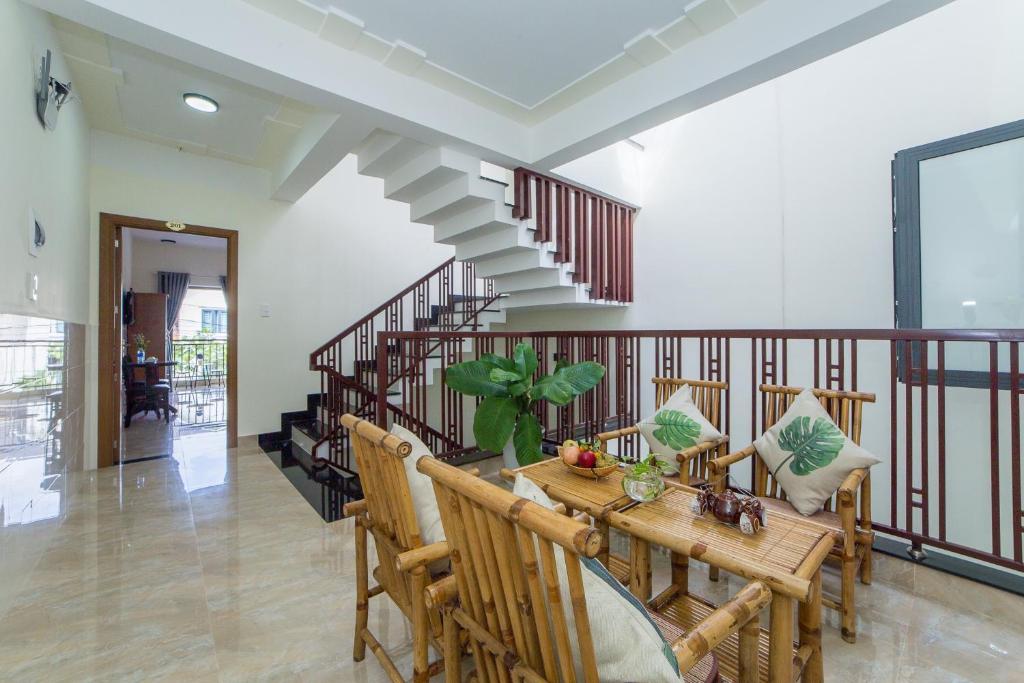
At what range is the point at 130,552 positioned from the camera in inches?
97.1

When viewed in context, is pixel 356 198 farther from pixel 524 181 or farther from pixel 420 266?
pixel 524 181

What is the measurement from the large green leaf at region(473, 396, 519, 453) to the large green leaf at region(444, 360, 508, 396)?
0.08 meters

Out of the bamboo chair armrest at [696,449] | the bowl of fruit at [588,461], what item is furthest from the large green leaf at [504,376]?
the bamboo chair armrest at [696,449]

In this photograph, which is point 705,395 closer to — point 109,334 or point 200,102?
point 200,102

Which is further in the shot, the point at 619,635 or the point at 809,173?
the point at 809,173

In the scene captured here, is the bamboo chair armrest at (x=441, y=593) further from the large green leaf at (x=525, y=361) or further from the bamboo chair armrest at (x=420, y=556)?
the large green leaf at (x=525, y=361)

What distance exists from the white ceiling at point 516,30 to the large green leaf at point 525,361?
1.99 m

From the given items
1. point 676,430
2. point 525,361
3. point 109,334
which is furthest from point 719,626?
point 109,334

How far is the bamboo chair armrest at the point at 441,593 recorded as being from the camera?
1.09 m

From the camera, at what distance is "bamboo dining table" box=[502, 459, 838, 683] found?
3.69ft

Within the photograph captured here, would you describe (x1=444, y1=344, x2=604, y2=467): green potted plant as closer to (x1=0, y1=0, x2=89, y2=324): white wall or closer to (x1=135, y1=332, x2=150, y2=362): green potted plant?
(x1=0, y1=0, x2=89, y2=324): white wall

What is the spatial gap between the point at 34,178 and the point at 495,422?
9.79 feet

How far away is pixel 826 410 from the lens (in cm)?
226

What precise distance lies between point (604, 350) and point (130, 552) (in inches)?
138
